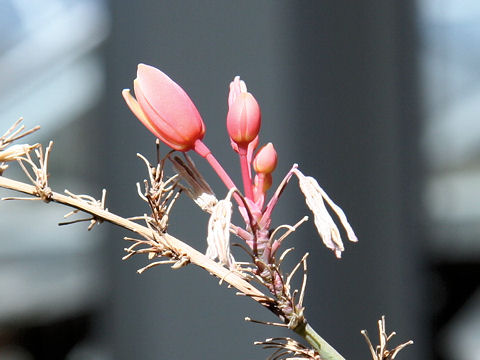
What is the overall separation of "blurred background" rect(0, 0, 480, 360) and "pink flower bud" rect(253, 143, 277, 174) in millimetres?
800

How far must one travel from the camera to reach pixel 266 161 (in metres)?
0.10

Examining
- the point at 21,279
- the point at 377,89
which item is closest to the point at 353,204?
the point at 377,89

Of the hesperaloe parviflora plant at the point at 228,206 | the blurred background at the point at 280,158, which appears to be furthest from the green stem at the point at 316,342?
the blurred background at the point at 280,158

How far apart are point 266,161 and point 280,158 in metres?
0.84

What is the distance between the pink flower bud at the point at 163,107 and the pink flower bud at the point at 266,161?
0.01 meters

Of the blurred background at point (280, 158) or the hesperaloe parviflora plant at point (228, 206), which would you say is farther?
the blurred background at point (280, 158)

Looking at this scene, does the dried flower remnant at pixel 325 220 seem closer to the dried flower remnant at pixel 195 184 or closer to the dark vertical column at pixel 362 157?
the dried flower remnant at pixel 195 184

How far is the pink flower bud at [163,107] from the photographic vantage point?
0.09m

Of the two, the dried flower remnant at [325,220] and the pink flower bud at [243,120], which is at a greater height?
the pink flower bud at [243,120]

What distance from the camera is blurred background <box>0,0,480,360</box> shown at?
37.6 inches

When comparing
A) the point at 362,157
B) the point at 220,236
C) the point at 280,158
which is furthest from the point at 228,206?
the point at 362,157

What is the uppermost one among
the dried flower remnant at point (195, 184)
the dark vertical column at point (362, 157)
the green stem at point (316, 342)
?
the dried flower remnant at point (195, 184)

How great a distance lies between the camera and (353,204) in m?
1.07

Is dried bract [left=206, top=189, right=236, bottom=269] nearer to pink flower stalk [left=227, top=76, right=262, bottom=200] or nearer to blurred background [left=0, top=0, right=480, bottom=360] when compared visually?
pink flower stalk [left=227, top=76, right=262, bottom=200]
